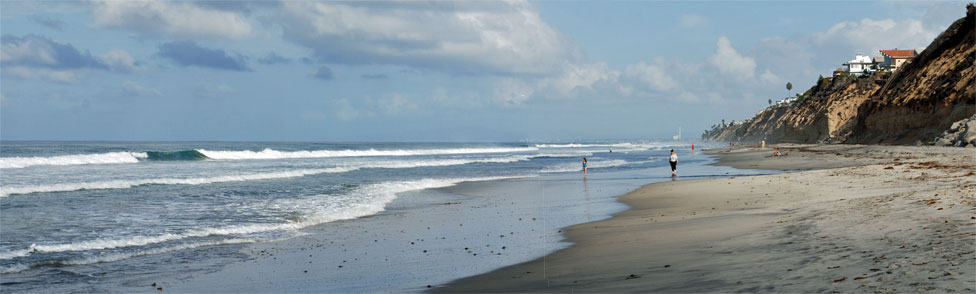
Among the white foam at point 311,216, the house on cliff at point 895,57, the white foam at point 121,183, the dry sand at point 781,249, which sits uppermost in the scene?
the house on cliff at point 895,57

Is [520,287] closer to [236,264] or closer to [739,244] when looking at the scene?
[739,244]

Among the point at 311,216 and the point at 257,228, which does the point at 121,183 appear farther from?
the point at 257,228

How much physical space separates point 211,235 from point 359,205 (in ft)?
19.5

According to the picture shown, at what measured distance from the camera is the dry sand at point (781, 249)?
556 cm

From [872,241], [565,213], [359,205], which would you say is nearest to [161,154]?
[359,205]

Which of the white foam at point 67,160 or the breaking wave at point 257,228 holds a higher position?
the white foam at point 67,160

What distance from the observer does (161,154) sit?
6538 cm

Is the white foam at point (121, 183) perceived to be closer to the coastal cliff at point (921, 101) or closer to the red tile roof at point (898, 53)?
the coastal cliff at point (921, 101)

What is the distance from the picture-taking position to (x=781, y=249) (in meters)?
7.45

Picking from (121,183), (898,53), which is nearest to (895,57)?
(898,53)

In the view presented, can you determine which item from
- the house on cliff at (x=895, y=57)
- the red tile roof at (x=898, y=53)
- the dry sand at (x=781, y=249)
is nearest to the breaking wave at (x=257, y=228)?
the dry sand at (x=781, y=249)

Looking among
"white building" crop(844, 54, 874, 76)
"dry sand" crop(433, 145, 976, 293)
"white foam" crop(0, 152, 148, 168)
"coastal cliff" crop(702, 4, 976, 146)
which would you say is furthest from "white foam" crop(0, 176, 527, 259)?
"white building" crop(844, 54, 874, 76)

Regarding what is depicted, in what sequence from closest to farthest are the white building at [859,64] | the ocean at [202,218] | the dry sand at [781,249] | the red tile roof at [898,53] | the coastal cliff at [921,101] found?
the dry sand at [781,249] → the ocean at [202,218] → the coastal cliff at [921,101] → the red tile roof at [898,53] → the white building at [859,64]

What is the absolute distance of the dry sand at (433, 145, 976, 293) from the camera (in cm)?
556
